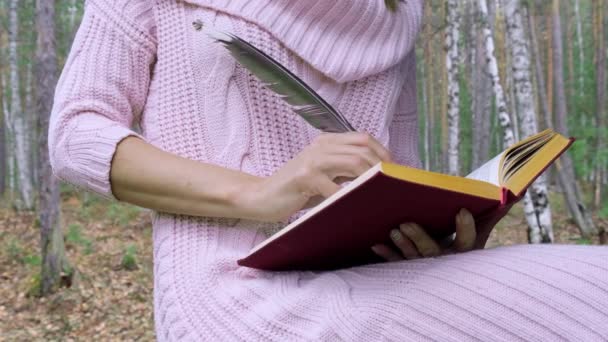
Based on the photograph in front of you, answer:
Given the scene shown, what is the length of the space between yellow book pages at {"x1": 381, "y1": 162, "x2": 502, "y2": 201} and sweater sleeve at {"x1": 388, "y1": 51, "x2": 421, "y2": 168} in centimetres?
62

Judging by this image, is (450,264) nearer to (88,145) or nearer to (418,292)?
(418,292)

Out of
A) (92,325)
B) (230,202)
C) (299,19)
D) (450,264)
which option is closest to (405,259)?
(450,264)

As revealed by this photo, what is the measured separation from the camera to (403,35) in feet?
4.06

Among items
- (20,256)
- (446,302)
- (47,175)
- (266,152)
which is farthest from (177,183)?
(20,256)

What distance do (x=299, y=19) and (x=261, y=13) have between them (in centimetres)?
7

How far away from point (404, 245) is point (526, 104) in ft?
24.2

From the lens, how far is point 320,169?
0.85m

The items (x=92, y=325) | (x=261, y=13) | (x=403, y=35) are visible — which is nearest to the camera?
(x=261, y=13)

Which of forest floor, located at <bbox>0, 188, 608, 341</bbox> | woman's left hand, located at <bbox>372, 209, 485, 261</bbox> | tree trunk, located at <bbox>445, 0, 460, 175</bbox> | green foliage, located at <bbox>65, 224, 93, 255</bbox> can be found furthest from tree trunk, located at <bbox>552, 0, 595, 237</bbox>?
woman's left hand, located at <bbox>372, 209, 485, 261</bbox>

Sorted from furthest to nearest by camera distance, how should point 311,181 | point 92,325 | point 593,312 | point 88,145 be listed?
1. point 92,325
2. point 88,145
3. point 311,181
4. point 593,312

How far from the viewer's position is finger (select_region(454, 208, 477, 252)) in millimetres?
855

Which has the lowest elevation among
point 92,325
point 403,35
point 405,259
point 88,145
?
point 92,325

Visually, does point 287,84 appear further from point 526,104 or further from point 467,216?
point 526,104

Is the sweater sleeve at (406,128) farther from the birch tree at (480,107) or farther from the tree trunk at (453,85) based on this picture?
the birch tree at (480,107)
